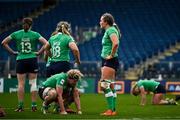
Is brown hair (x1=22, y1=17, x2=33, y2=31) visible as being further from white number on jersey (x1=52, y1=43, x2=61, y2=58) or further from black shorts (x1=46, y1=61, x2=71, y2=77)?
black shorts (x1=46, y1=61, x2=71, y2=77)

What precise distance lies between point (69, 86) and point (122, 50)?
77.6 feet

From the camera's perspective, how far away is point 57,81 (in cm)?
1280

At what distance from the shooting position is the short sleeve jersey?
41.9 ft

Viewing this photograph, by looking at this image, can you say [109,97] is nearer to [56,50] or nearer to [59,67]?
[59,67]

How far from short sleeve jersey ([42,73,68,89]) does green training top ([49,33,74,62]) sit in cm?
58

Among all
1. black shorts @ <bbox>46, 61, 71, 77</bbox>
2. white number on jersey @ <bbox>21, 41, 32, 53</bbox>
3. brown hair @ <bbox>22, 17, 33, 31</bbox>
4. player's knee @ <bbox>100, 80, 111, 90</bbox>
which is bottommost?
player's knee @ <bbox>100, 80, 111, 90</bbox>

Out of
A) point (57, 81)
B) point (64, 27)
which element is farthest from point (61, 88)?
point (64, 27)

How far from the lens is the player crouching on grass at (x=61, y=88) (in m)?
12.7

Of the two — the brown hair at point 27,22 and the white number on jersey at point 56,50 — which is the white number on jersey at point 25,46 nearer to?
the brown hair at point 27,22

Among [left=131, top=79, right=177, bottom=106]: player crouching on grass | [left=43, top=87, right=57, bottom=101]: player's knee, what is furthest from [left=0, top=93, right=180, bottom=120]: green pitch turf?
[left=131, top=79, right=177, bottom=106]: player crouching on grass

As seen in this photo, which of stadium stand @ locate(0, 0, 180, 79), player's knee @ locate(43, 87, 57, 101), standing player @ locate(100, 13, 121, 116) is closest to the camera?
player's knee @ locate(43, 87, 57, 101)

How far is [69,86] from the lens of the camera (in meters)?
13.0

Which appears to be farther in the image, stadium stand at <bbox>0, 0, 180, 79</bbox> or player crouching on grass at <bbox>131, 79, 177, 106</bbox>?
stadium stand at <bbox>0, 0, 180, 79</bbox>

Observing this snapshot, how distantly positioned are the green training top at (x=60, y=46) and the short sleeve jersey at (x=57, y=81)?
0.58m
